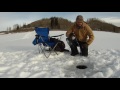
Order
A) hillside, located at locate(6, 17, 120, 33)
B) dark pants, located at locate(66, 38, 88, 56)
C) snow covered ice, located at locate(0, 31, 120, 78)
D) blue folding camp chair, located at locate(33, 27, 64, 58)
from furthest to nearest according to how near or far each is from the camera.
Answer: hillside, located at locate(6, 17, 120, 33)
blue folding camp chair, located at locate(33, 27, 64, 58)
dark pants, located at locate(66, 38, 88, 56)
snow covered ice, located at locate(0, 31, 120, 78)

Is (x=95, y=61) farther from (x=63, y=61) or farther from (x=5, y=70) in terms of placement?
(x=5, y=70)

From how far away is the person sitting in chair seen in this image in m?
6.71

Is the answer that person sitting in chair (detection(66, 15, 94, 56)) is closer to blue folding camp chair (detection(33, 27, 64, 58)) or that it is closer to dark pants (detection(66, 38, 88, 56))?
dark pants (detection(66, 38, 88, 56))

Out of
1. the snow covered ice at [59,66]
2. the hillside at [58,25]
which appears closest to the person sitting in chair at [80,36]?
the snow covered ice at [59,66]

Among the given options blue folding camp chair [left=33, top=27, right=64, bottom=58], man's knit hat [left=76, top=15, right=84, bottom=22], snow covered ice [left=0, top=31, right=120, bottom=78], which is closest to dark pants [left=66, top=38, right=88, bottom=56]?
snow covered ice [left=0, top=31, right=120, bottom=78]

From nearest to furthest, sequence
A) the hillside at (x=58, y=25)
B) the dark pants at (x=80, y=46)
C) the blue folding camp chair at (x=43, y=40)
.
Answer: the dark pants at (x=80, y=46) → the blue folding camp chair at (x=43, y=40) → the hillside at (x=58, y=25)

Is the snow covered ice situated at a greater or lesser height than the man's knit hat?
lesser

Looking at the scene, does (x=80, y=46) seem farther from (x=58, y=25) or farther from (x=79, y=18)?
(x=58, y=25)

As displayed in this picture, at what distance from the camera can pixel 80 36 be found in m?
6.87

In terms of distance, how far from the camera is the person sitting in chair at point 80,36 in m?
6.71

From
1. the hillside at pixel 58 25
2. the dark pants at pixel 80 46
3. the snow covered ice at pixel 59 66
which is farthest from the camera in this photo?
the hillside at pixel 58 25

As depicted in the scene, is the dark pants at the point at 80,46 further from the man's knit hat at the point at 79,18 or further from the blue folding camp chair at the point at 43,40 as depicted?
the man's knit hat at the point at 79,18

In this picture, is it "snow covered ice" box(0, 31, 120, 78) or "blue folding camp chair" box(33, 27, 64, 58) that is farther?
"blue folding camp chair" box(33, 27, 64, 58)

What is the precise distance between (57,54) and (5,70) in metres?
1.98
